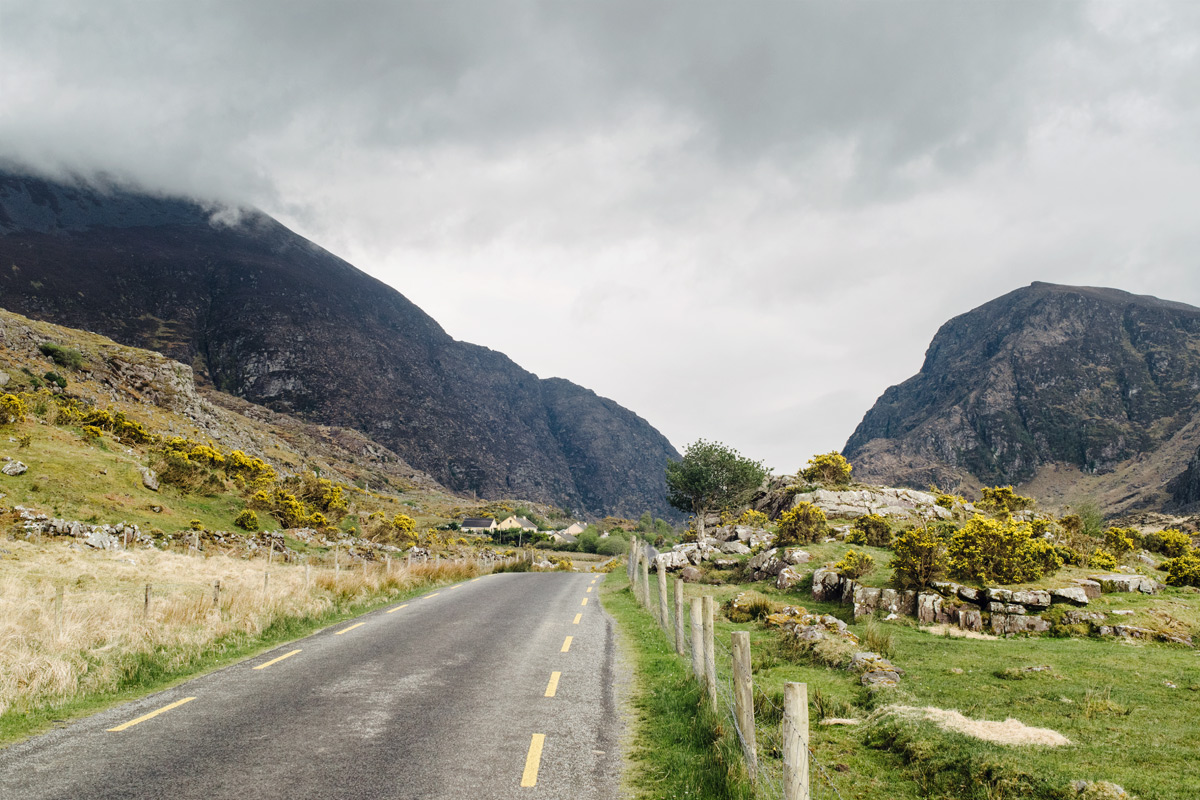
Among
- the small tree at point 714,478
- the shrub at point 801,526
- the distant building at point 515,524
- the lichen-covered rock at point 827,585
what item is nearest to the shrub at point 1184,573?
the lichen-covered rock at point 827,585

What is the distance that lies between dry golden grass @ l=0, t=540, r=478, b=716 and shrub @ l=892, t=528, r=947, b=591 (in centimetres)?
1977

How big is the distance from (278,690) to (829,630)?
13.9 meters

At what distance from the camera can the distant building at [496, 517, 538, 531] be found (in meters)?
126

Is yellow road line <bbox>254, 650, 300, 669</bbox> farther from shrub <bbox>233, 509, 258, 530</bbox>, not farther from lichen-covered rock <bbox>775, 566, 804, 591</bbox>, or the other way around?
shrub <bbox>233, 509, 258, 530</bbox>

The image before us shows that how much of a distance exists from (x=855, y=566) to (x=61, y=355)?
269 ft

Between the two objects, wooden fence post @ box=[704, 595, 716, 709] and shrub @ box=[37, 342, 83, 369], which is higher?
shrub @ box=[37, 342, 83, 369]

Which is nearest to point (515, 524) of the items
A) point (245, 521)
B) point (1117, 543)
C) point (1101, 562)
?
point (245, 521)

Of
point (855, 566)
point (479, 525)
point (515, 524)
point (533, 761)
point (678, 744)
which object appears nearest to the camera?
point (533, 761)

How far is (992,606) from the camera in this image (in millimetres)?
18188

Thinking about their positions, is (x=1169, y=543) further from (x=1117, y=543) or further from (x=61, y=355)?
(x=61, y=355)

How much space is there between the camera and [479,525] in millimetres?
121500

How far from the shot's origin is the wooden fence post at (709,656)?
9.56m

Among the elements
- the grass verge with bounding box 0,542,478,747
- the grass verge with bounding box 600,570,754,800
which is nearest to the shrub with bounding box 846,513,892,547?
the grass verge with bounding box 600,570,754,800

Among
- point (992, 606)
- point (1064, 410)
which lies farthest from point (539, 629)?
point (1064, 410)
